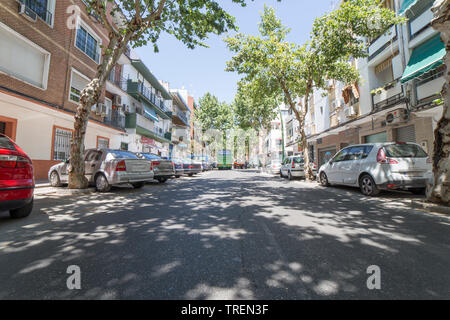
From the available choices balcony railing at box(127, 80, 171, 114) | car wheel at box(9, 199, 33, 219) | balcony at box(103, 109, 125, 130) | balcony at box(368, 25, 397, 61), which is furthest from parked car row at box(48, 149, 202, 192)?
balcony at box(368, 25, 397, 61)

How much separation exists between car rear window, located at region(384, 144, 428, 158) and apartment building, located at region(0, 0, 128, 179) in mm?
12058

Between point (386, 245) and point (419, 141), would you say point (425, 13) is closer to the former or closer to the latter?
point (419, 141)

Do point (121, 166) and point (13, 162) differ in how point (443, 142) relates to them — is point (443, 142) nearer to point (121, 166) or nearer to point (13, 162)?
point (13, 162)

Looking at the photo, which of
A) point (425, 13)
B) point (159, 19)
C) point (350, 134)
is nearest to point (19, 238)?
point (159, 19)

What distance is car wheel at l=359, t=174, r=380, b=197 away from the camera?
6.35 m

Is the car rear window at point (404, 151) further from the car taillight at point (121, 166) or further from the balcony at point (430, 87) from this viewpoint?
the car taillight at point (121, 166)

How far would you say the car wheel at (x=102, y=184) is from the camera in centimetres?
743

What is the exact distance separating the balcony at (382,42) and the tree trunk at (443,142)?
28.4ft

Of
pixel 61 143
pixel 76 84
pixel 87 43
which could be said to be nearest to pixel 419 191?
pixel 61 143

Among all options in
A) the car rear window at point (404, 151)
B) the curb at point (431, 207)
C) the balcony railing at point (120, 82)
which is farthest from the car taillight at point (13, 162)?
the balcony railing at point (120, 82)

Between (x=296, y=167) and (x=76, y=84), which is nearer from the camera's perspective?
(x=76, y=84)

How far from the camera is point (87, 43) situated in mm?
15156

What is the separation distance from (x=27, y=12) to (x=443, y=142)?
16.9 meters

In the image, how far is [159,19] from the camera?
839 cm
